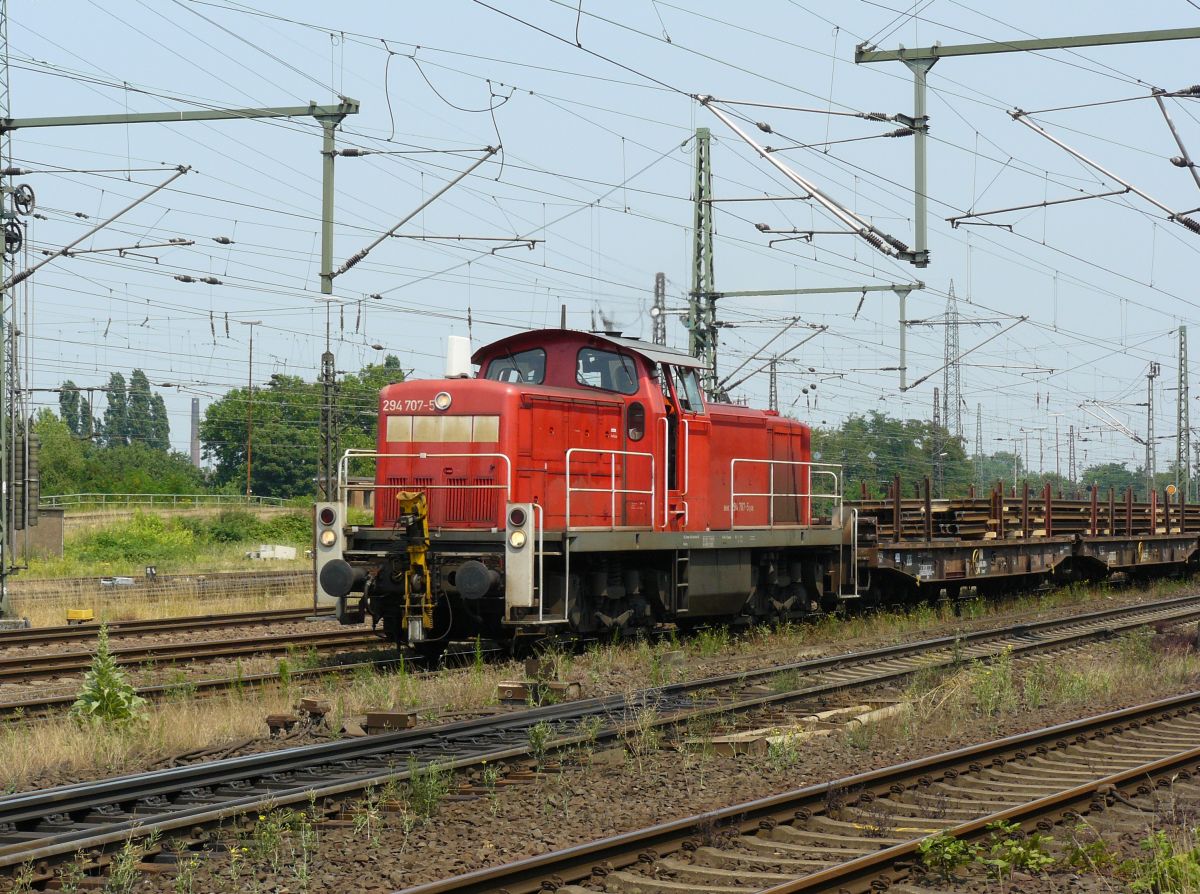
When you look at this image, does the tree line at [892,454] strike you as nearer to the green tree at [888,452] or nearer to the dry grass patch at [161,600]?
the green tree at [888,452]

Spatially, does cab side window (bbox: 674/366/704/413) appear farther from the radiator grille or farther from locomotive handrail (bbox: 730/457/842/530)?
the radiator grille

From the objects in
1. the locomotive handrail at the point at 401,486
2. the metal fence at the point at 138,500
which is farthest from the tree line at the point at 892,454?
the locomotive handrail at the point at 401,486

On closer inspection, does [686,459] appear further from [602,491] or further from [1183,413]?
[1183,413]

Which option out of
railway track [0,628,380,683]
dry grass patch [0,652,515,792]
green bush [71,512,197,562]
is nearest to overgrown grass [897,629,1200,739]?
dry grass patch [0,652,515,792]

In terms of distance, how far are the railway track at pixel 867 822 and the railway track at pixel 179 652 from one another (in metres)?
8.83

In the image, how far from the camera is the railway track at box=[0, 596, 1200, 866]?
272 inches

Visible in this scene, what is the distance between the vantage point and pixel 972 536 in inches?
879

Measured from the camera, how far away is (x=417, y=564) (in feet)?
43.1

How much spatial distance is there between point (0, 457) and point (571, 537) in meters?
9.81

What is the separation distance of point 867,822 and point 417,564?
680 centimetres

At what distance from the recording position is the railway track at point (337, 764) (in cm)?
692

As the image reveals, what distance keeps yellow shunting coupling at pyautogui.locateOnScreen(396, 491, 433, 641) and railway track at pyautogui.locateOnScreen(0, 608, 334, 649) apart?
9.02 ft

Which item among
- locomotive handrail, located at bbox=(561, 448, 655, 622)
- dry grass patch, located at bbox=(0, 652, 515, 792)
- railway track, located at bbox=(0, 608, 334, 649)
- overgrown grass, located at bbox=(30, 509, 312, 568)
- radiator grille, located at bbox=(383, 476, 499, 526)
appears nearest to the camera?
dry grass patch, located at bbox=(0, 652, 515, 792)

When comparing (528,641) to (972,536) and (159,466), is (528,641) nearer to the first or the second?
(972,536)
